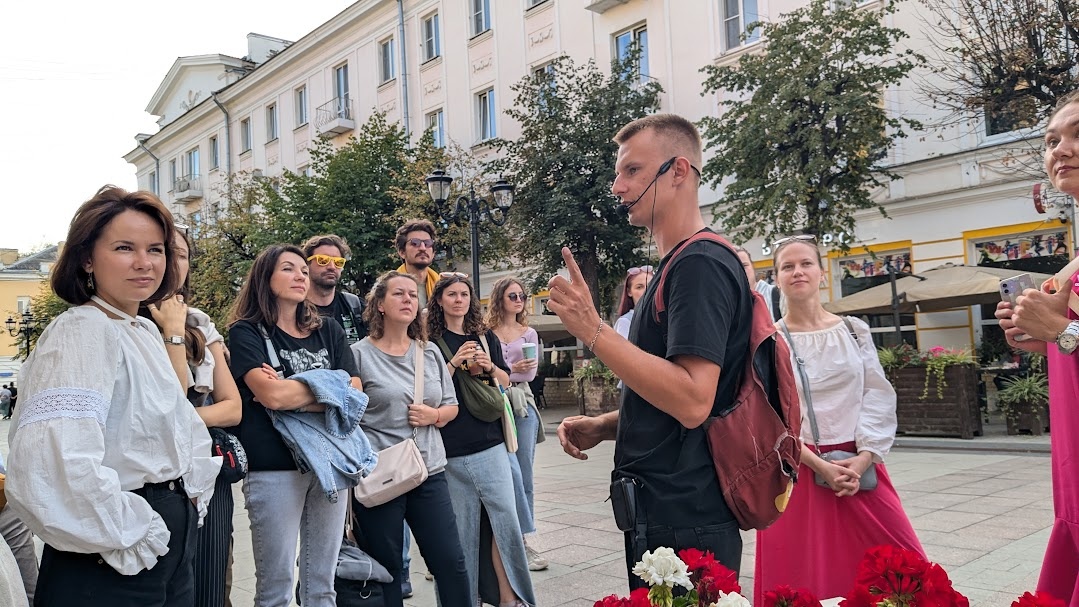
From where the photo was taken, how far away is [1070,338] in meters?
2.21

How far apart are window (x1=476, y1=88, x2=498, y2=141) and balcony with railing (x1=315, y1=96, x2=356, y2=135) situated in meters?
7.01

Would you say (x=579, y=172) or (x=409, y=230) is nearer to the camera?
(x=409, y=230)

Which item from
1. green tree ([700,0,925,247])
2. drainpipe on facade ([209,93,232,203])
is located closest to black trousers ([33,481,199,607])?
green tree ([700,0,925,247])

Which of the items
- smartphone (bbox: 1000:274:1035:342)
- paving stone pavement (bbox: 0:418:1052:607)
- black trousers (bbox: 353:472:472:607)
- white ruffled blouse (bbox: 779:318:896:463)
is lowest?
paving stone pavement (bbox: 0:418:1052:607)

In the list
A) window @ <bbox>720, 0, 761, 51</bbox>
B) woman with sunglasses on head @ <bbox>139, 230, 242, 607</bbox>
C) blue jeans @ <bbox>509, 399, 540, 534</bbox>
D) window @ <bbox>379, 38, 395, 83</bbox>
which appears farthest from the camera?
window @ <bbox>379, 38, 395, 83</bbox>

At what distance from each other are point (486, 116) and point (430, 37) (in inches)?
174

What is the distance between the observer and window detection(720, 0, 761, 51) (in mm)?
19625

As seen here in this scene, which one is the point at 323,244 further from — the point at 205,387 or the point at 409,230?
the point at 205,387

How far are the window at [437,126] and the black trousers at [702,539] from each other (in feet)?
87.2

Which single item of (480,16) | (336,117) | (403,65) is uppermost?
(480,16)

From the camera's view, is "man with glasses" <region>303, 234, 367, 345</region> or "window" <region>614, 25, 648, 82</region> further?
"window" <region>614, 25, 648, 82</region>

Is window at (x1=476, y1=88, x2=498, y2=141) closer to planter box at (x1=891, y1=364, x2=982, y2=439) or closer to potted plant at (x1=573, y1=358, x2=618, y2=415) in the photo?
potted plant at (x1=573, y1=358, x2=618, y2=415)

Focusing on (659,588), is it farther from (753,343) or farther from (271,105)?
(271,105)

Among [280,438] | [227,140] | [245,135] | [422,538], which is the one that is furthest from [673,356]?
[227,140]
